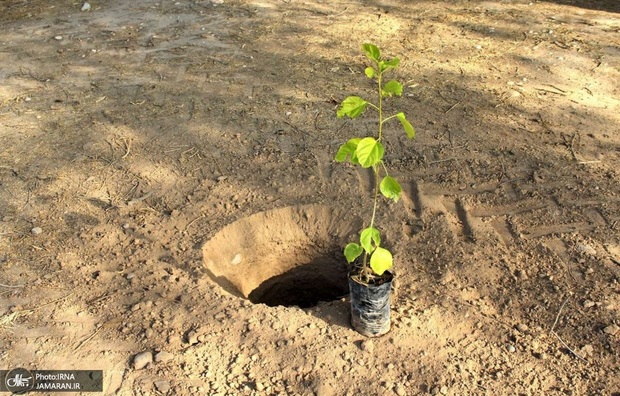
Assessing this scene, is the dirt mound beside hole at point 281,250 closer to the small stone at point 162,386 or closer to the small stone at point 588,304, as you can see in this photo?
the small stone at point 162,386

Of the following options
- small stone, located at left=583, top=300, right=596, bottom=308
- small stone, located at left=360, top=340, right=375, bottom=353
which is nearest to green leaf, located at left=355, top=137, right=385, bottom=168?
small stone, located at left=360, top=340, right=375, bottom=353

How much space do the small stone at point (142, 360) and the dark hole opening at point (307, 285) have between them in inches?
40.8

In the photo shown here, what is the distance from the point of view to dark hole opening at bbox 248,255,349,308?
3.72 m

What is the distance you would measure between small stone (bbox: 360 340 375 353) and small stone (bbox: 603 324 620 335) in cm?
118

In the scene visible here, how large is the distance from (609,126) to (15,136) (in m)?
4.78

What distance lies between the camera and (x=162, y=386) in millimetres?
2605

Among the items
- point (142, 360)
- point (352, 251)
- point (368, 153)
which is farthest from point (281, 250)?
point (368, 153)

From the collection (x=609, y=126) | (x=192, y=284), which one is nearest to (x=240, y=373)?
(x=192, y=284)

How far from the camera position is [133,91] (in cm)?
516

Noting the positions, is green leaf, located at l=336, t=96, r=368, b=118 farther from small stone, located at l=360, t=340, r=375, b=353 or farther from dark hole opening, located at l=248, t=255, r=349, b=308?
dark hole opening, located at l=248, t=255, r=349, b=308

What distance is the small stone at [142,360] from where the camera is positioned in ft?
8.86

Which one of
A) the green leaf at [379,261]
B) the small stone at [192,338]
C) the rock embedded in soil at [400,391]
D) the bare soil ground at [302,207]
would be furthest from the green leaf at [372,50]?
the small stone at [192,338]

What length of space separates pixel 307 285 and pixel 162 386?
59.8 inches

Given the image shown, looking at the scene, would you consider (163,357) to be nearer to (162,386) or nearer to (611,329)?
(162,386)
